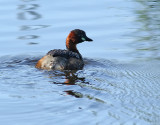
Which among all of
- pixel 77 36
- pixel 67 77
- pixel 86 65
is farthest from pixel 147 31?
pixel 67 77

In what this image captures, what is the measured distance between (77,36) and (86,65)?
3.30ft

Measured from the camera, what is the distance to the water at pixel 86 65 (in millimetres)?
7621

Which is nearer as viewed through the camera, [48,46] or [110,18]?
[48,46]

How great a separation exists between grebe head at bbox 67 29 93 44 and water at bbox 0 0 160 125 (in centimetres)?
35

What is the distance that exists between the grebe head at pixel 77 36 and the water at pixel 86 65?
355mm

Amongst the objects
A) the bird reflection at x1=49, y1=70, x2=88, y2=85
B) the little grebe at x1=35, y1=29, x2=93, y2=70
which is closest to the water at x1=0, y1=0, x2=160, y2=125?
the bird reflection at x1=49, y1=70, x2=88, y2=85

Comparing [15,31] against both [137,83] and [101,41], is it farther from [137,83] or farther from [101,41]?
→ [137,83]

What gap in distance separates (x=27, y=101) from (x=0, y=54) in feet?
A: 11.3

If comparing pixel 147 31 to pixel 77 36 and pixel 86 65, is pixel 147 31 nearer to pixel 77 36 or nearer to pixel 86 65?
pixel 77 36

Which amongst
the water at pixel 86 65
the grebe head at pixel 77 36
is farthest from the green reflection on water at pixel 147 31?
the grebe head at pixel 77 36

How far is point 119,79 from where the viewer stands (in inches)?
375

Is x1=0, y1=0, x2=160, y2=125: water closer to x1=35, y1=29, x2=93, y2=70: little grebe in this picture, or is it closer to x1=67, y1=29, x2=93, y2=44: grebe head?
x1=35, y1=29, x2=93, y2=70: little grebe

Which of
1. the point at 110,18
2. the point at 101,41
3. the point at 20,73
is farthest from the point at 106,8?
the point at 20,73

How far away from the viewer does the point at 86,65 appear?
10891mm
